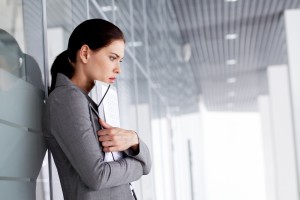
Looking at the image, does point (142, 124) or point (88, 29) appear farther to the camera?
point (142, 124)

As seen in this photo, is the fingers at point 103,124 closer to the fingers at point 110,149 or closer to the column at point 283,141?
the fingers at point 110,149

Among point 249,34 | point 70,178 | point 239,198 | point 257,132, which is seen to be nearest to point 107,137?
point 70,178

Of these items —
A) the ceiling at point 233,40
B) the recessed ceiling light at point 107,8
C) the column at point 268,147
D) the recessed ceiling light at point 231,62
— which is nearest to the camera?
the recessed ceiling light at point 107,8

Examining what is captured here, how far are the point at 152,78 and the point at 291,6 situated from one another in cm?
378

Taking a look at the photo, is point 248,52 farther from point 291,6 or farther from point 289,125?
point 291,6

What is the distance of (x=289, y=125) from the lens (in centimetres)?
1105

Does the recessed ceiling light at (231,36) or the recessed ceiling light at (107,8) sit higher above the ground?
the recessed ceiling light at (231,36)

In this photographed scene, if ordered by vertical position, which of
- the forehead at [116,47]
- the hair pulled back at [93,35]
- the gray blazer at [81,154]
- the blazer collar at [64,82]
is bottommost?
the gray blazer at [81,154]

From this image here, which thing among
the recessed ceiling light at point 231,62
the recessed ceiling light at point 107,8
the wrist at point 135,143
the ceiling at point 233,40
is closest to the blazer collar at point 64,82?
the wrist at point 135,143

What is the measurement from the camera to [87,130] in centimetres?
141

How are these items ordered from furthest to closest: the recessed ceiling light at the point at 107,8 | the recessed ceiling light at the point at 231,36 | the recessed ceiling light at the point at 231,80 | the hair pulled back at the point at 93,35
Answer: the recessed ceiling light at the point at 231,80, the recessed ceiling light at the point at 231,36, the recessed ceiling light at the point at 107,8, the hair pulled back at the point at 93,35

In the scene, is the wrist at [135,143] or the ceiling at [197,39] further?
the ceiling at [197,39]

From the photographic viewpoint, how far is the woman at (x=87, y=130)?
1.40 metres

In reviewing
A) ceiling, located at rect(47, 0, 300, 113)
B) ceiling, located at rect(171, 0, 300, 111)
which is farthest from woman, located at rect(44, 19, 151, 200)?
ceiling, located at rect(171, 0, 300, 111)
